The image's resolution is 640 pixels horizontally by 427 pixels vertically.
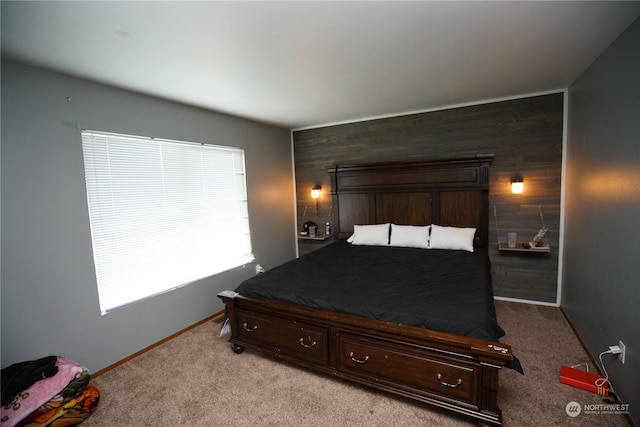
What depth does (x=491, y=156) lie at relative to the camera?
11.3 feet

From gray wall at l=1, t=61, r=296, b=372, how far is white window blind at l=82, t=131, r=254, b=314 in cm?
10

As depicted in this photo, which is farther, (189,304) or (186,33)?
(189,304)

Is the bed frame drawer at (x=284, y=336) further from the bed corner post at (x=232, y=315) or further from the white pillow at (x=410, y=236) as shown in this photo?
the white pillow at (x=410, y=236)

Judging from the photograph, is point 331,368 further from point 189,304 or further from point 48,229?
point 48,229

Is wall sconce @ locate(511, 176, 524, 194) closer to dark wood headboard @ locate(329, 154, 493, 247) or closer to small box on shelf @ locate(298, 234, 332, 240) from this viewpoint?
dark wood headboard @ locate(329, 154, 493, 247)

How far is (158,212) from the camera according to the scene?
2924 millimetres

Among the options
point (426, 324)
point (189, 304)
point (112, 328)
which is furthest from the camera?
point (189, 304)

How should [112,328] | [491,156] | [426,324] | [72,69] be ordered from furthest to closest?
[491,156] < [112,328] < [72,69] < [426,324]

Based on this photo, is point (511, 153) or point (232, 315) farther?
point (511, 153)

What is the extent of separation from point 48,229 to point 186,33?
5.86 feet

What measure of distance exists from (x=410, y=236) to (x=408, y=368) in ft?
6.66

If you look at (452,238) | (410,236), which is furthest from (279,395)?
(452,238)

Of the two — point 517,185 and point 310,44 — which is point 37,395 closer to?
point 310,44

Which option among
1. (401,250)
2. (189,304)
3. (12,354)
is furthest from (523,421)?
(12,354)
